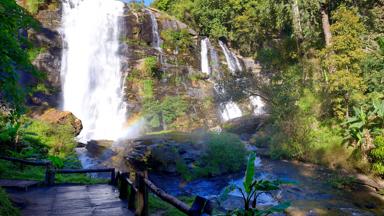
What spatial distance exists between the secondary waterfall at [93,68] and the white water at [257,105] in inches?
411

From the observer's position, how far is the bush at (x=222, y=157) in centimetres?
1469

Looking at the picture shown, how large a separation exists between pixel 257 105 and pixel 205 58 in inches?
280

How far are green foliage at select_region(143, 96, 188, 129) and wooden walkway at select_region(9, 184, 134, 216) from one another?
46.7ft

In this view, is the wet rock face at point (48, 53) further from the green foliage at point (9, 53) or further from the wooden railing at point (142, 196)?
the green foliage at point (9, 53)

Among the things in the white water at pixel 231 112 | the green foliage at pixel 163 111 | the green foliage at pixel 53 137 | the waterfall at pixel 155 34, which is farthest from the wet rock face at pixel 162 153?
the waterfall at pixel 155 34

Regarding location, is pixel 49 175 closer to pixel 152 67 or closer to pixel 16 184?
pixel 16 184

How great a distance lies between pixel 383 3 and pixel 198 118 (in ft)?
52.1

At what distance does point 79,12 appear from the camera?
97.3ft

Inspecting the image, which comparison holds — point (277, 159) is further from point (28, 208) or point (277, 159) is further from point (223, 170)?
point (28, 208)

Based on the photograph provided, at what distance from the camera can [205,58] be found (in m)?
31.1

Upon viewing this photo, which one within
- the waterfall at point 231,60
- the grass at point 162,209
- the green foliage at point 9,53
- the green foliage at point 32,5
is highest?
the green foliage at point 32,5

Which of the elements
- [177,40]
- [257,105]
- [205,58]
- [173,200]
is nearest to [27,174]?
[173,200]

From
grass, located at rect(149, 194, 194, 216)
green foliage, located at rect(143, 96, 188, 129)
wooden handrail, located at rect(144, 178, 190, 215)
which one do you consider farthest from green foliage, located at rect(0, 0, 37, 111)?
green foliage, located at rect(143, 96, 188, 129)

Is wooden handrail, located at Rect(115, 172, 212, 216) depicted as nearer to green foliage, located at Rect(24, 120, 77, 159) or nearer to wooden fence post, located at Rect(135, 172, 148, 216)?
wooden fence post, located at Rect(135, 172, 148, 216)
